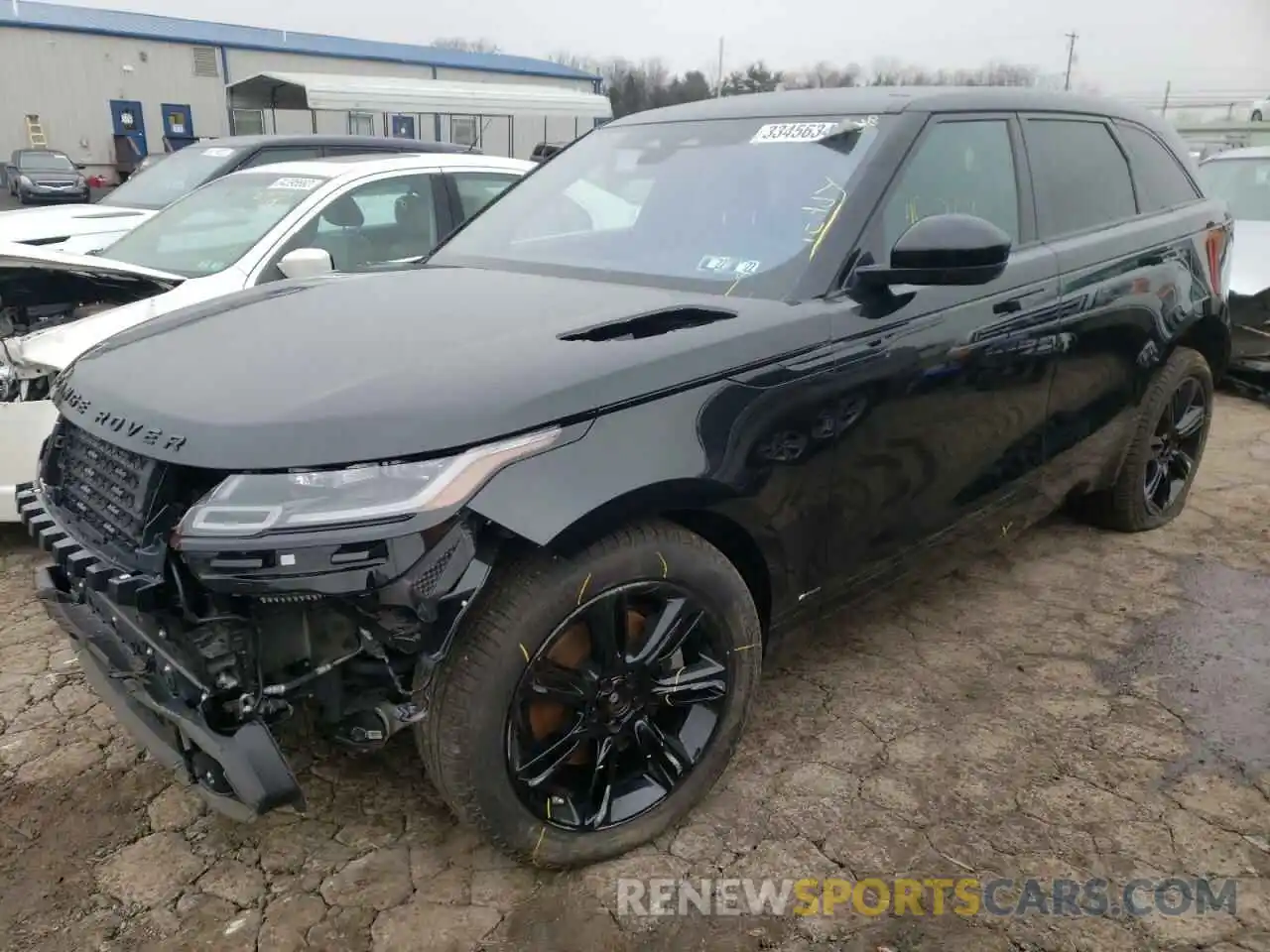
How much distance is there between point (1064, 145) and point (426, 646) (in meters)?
2.97

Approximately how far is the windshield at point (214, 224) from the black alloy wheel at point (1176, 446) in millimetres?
4261

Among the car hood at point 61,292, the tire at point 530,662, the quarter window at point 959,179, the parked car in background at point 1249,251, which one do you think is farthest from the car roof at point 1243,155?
the car hood at point 61,292

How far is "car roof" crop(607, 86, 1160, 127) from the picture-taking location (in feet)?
9.60

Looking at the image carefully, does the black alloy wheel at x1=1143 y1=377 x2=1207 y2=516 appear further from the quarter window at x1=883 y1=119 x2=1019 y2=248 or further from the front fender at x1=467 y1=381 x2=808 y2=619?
the front fender at x1=467 y1=381 x2=808 y2=619

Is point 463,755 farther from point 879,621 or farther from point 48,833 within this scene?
point 879,621

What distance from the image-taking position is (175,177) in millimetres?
7578

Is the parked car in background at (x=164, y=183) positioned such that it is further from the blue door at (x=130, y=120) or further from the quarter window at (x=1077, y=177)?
the blue door at (x=130, y=120)

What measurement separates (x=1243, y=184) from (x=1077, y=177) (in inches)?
226

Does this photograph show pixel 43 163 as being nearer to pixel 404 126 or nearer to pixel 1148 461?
pixel 404 126

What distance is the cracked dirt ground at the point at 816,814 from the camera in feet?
6.96

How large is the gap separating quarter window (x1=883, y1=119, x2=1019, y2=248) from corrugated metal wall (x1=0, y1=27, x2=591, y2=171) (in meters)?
24.1

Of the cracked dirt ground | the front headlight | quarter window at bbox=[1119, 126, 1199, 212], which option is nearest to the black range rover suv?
the front headlight

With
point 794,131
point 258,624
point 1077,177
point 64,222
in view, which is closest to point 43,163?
point 64,222

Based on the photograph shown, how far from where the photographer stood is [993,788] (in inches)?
103
